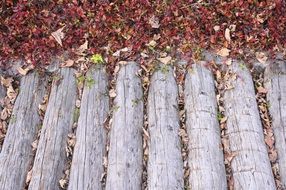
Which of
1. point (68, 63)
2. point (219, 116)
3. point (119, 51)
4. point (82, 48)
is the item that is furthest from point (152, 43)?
point (219, 116)

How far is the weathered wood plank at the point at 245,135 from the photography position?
12.6 ft

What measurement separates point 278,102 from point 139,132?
1.54 meters

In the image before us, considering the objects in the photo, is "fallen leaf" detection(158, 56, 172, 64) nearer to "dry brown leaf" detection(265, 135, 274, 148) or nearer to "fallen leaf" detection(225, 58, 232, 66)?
"fallen leaf" detection(225, 58, 232, 66)

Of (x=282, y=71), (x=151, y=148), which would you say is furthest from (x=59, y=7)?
(x=282, y=71)

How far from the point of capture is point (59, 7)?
5477 millimetres

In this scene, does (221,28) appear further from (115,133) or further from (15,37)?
(15,37)

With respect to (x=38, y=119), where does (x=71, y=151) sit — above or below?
below

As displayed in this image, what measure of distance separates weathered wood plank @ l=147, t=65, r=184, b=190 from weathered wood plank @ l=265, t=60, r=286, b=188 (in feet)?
3.21

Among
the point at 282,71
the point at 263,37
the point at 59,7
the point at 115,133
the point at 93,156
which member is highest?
the point at 59,7

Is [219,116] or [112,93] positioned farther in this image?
[112,93]

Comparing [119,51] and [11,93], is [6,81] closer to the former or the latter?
[11,93]

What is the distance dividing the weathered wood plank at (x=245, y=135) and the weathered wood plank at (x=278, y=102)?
150mm

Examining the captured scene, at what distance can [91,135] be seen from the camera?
4.23m

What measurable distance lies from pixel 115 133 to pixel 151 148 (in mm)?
405
